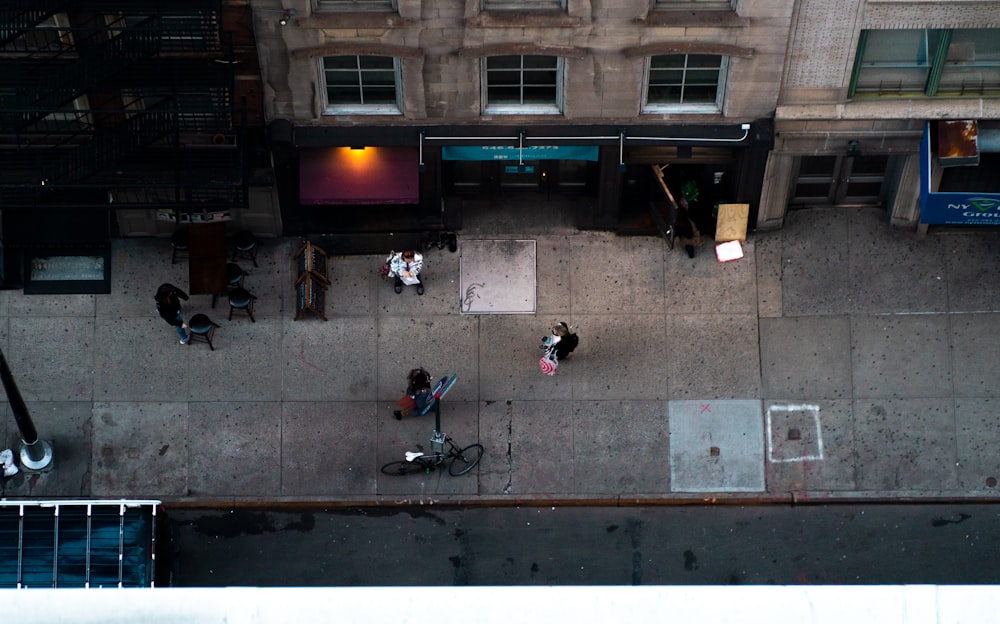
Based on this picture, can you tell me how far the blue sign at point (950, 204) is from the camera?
87.9 ft

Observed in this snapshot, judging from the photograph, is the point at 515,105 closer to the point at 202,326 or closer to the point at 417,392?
the point at 417,392

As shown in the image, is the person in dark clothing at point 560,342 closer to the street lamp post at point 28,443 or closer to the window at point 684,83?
the window at point 684,83

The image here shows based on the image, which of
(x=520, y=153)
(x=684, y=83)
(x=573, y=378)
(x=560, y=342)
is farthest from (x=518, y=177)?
(x=684, y=83)

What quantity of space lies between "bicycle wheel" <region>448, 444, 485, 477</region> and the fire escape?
251 inches

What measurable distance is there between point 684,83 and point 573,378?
611 cm

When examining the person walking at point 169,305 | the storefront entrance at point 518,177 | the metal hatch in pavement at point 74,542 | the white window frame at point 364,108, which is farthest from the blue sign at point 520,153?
the metal hatch in pavement at point 74,542

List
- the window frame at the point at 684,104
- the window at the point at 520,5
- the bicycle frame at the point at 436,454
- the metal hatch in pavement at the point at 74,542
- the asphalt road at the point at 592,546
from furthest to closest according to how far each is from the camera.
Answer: the bicycle frame at the point at 436,454
the asphalt road at the point at 592,546
the window frame at the point at 684,104
the metal hatch in pavement at the point at 74,542
the window at the point at 520,5

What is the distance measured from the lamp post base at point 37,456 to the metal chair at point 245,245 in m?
5.18

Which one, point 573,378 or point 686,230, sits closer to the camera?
point 573,378

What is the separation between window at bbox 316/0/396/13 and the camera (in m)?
25.0

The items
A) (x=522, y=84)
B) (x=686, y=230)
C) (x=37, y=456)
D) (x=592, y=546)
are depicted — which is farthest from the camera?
(x=686, y=230)

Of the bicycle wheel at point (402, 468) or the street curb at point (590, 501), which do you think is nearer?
the street curb at point (590, 501)

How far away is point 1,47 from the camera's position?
81.3 ft

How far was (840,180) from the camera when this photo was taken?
1149 inches
